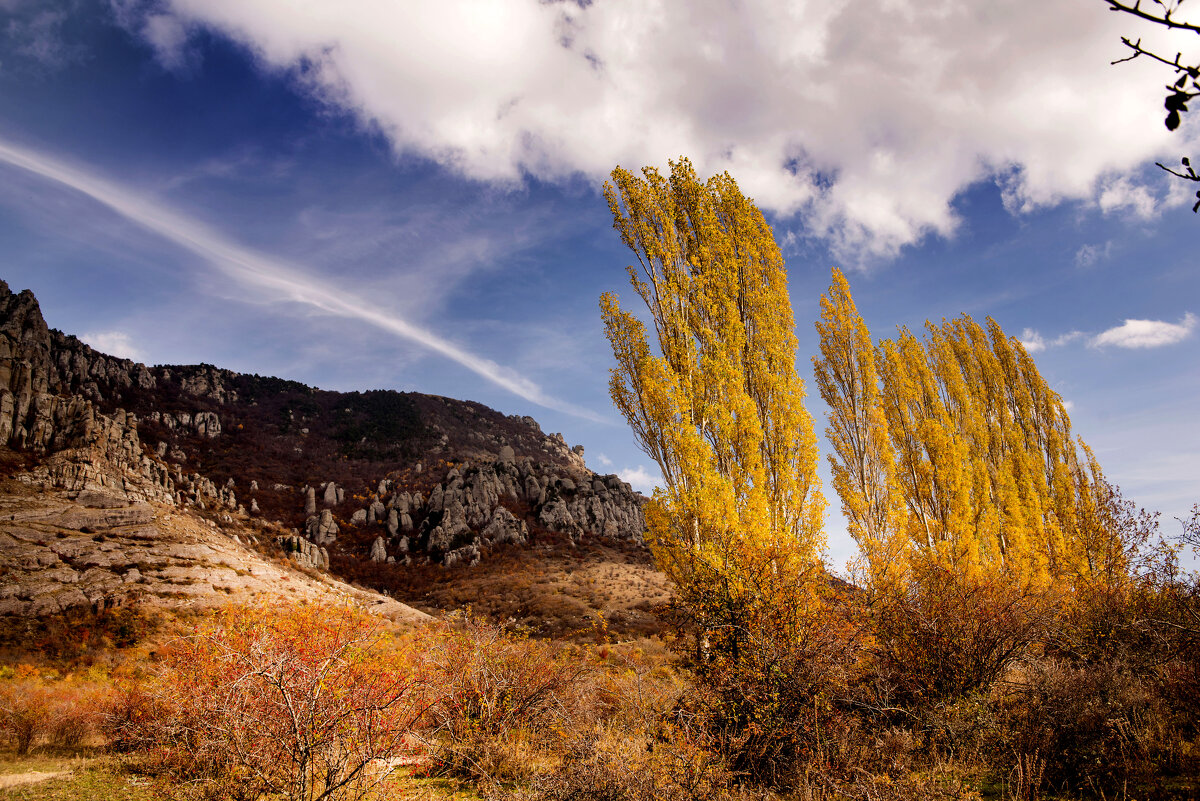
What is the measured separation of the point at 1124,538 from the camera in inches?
528

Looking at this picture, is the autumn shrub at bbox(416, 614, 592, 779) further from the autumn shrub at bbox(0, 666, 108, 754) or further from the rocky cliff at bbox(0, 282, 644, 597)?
the rocky cliff at bbox(0, 282, 644, 597)

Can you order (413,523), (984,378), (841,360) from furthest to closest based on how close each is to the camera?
(413,523) < (984,378) < (841,360)

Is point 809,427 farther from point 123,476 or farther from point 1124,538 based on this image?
point 123,476

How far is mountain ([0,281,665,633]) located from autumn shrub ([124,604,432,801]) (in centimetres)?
1530

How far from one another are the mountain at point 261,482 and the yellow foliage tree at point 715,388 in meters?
21.8

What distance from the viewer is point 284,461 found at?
184 feet

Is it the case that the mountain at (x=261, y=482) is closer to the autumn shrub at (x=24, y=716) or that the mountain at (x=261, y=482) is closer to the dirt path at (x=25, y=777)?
the autumn shrub at (x=24, y=716)

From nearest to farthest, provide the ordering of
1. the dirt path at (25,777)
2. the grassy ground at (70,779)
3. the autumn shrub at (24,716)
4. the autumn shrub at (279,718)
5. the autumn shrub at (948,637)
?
the autumn shrub at (279,718) < the grassy ground at (70,779) < the dirt path at (25,777) < the autumn shrub at (948,637) < the autumn shrub at (24,716)

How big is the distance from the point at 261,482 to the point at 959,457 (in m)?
56.3

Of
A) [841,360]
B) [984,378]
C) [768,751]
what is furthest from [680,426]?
[984,378]

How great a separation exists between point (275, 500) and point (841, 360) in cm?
4997

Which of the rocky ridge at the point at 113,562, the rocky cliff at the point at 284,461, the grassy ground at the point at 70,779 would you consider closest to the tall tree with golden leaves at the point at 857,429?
the grassy ground at the point at 70,779

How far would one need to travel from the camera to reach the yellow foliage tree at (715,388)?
10.5 meters

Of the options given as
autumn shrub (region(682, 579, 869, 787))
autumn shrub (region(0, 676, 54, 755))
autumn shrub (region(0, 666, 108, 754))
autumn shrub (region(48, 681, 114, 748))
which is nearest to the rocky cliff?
autumn shrub (region(0, 666, 108, 754))
